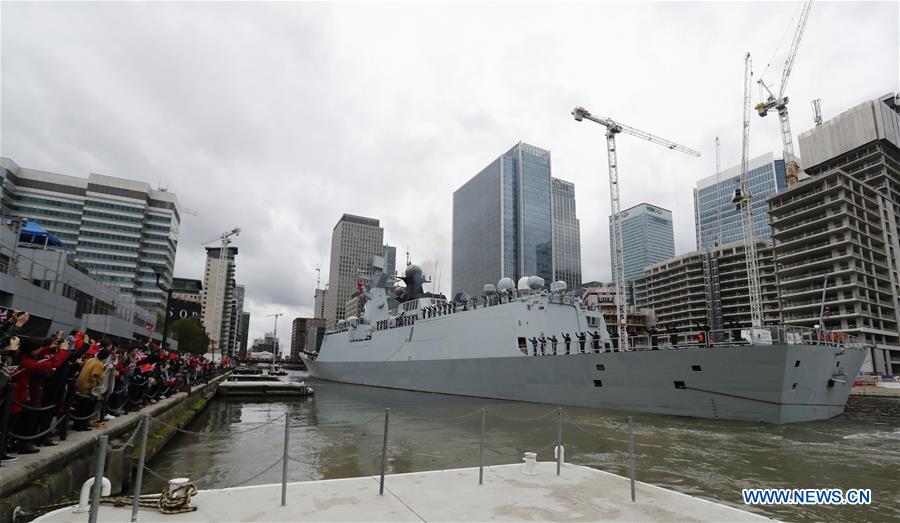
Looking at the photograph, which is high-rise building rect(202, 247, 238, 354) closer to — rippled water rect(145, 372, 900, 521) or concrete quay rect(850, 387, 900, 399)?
rippled water rect(145, 372, 900, 521)

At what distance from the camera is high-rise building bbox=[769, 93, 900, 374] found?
148 ft

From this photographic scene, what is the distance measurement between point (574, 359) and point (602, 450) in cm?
935

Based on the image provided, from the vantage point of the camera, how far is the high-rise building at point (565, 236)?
12031cm

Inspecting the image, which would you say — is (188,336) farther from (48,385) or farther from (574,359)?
(48,385)

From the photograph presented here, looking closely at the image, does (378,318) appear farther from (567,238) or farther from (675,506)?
(567,238)

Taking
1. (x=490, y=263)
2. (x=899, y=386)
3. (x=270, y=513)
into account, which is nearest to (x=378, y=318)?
(x=270, y=513)

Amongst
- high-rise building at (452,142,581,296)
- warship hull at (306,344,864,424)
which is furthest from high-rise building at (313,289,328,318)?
warship hull at (306,344,864,424)

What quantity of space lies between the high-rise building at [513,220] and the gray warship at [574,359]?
70308 millimetres

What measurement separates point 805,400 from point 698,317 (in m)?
62.8

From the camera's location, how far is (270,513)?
4.64m

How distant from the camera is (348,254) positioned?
15300 centimetres

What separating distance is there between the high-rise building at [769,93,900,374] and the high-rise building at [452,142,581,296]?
192 ft

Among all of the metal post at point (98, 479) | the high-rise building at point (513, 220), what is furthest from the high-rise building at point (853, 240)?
the high-rise building at point (513, 220)

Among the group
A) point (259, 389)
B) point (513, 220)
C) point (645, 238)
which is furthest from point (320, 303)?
point (259, 389)
